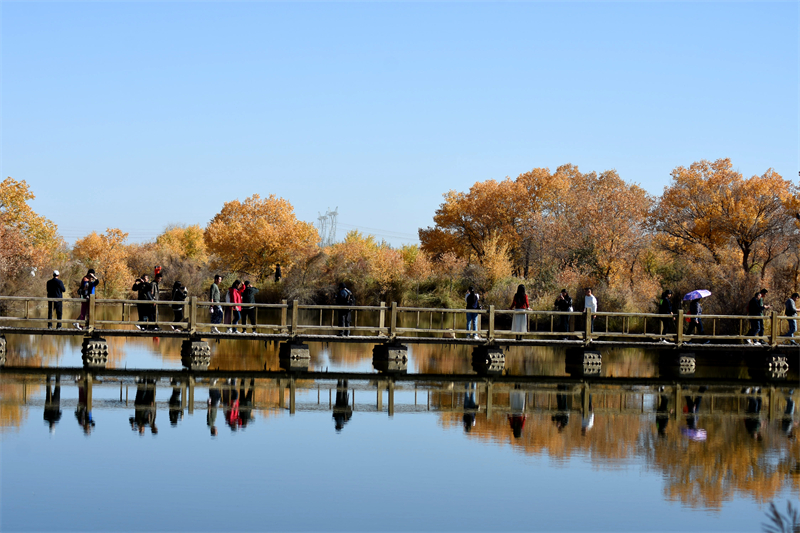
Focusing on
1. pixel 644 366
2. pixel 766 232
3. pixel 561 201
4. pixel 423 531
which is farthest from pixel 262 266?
pixel 423 531

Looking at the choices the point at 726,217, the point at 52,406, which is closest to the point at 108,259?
the point at 726,217

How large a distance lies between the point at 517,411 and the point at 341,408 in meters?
3.86

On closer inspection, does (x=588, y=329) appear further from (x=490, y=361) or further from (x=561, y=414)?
(x=561, y=414)

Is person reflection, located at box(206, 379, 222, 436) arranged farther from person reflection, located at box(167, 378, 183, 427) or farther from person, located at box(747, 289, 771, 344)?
person, located at box(747, 289, 771, 344)

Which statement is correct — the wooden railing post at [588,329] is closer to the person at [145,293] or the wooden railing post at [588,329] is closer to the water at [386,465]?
the water at [386,465]

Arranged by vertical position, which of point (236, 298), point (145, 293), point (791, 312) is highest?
point (145, 293)

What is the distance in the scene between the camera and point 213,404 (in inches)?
724

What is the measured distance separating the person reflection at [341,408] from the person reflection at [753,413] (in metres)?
8.02

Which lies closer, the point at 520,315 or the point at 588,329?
the point at 588,329

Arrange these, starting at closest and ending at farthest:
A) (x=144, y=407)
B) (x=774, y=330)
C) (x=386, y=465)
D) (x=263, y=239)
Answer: (x=386, y=465)
(x=144, y=407)
(x=774, y=330)
(x=263, y=239)

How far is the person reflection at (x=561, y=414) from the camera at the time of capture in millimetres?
17188

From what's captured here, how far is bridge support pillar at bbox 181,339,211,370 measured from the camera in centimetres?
2425

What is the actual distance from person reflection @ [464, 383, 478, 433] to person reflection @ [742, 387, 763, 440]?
18.0ft

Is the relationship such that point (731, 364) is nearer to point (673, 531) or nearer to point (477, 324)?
point (477, 324)
